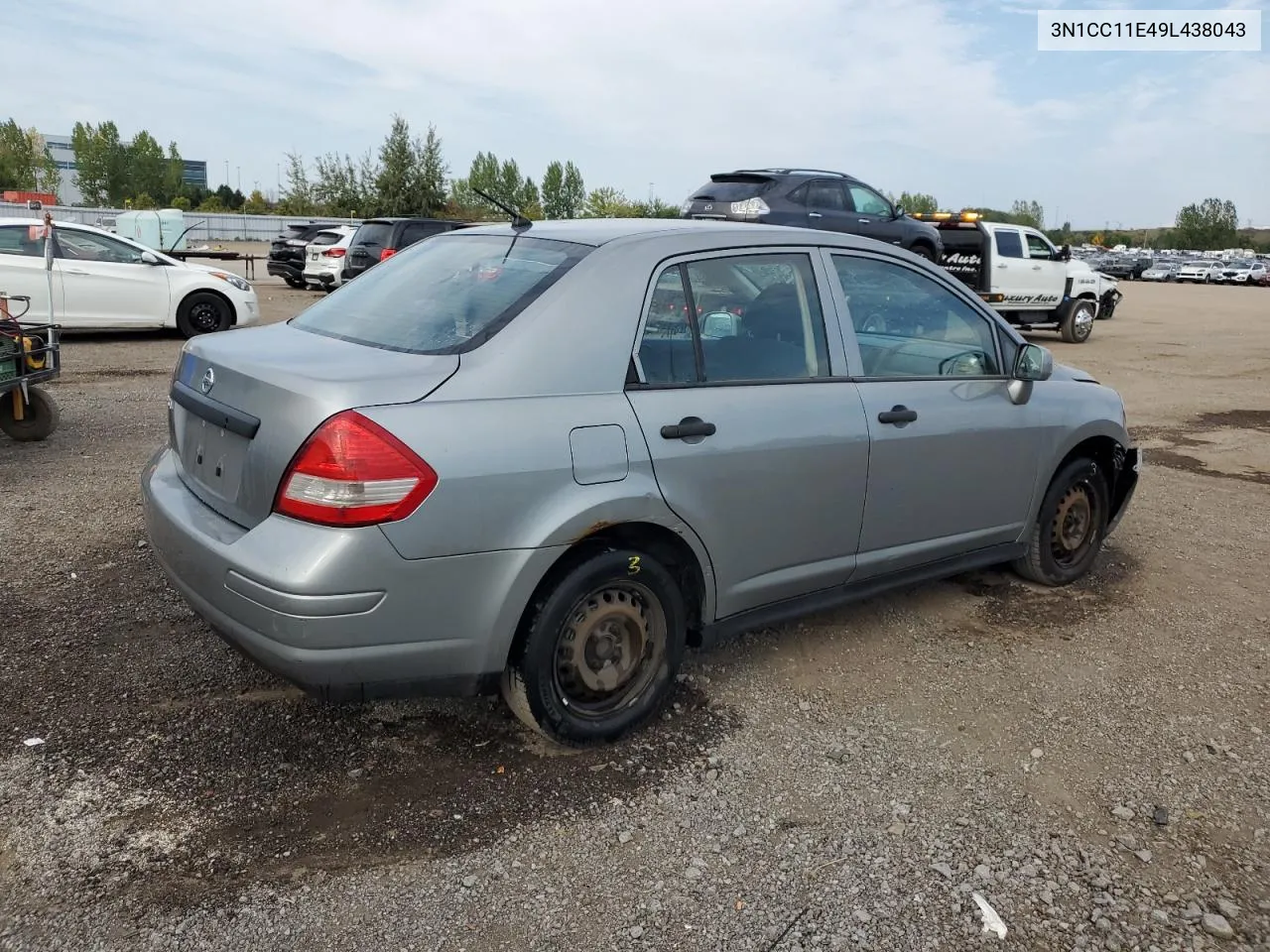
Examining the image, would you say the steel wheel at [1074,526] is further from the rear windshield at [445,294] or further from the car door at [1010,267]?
the car door at [1010,267]

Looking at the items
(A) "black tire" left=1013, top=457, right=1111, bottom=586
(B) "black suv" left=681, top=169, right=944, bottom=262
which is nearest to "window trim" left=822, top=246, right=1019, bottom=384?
(A) "black tire" left=1013, top=457, right=1111, bottom=586

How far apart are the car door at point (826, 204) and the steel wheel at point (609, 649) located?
12.8 meters

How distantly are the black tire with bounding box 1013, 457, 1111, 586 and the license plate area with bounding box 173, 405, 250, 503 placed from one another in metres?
3.53

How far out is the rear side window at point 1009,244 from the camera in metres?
17.5

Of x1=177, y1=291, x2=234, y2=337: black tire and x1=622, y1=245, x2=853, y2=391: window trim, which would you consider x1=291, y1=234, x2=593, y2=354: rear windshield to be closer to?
x1=622, y1=245, x2=853, y2=391: window trim

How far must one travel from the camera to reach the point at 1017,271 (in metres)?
17.6

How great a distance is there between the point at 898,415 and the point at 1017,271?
15.0m

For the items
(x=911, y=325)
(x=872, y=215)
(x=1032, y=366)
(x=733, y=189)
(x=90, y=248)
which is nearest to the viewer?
(x=911, y=325)

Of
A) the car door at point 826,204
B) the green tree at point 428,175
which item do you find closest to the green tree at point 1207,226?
the green tree at point 428,175

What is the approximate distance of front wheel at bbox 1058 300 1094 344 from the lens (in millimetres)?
18562

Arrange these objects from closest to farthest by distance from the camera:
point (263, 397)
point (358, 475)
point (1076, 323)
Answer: point (358, 475), point (263, 397), point (1076, 323)

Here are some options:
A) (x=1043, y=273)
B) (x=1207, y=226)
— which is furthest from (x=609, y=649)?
(x=1207, y=226)

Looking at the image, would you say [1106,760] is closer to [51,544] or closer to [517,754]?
[517,754]

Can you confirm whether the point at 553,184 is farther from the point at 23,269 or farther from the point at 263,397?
the point at 263,397
